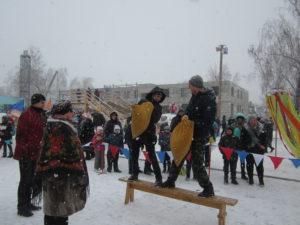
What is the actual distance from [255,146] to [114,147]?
4182 millimetres

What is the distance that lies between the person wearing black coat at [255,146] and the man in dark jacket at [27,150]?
18.7 feet

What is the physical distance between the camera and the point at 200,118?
4.96m

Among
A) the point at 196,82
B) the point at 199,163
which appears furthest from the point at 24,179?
the point at 196,82

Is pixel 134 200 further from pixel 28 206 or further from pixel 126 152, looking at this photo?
pixel 126 152

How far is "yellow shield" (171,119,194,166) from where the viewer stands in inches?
198

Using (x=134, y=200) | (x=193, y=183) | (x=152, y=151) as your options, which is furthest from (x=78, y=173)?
(x=193, y=183)

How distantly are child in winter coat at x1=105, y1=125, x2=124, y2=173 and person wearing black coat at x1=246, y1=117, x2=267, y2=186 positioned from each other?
3912 mm

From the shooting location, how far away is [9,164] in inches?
416

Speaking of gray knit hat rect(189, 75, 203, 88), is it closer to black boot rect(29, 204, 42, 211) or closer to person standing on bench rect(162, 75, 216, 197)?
person standing on bench rect(162, 75, 216, 197)

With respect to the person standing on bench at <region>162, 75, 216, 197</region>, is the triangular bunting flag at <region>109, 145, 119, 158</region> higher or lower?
lower

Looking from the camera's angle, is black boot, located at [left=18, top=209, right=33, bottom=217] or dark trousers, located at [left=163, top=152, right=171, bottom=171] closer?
black boot, located at [left=18, top=209, right=33, bottom=217]

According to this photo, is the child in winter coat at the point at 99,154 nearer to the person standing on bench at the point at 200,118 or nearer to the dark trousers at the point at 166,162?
the dark trousers at the point at 166,162

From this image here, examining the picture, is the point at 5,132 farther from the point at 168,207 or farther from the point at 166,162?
the point at 168,207

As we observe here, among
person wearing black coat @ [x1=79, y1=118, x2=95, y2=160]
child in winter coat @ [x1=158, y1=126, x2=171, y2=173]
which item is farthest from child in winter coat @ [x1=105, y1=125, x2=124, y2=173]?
person wearing black coat @ [x1=79, y1=118, x2=95, y2=160]
